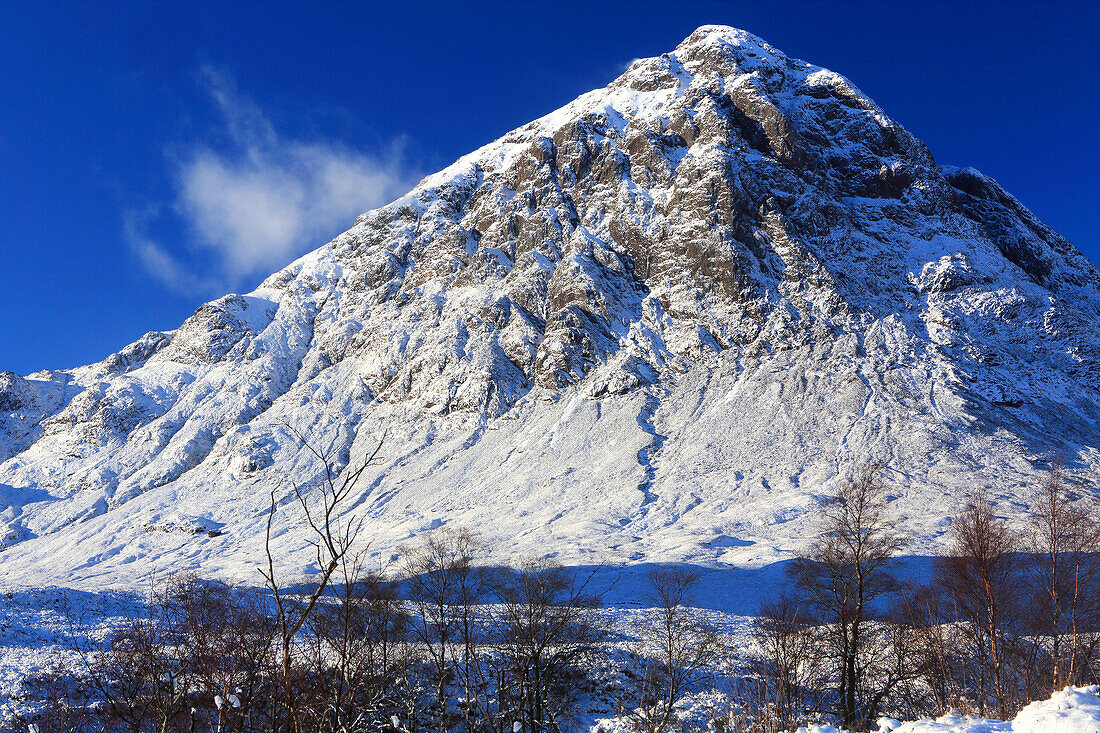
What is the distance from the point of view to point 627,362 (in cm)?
9088

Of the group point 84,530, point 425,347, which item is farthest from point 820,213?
point 84,530

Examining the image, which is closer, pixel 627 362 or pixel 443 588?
pixel 443 588

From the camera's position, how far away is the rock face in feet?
213

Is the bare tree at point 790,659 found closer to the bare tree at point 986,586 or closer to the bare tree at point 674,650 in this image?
the bare tree at point 674,650

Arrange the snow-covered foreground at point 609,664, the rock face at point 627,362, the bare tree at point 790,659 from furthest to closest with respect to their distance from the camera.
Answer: the rock face at point 627,362
the bare tree at point 790,659
the snow-covered foreground at point 609,664

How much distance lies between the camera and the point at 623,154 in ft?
412

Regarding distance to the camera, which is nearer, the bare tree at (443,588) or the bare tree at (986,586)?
the bare tree at (986,586)

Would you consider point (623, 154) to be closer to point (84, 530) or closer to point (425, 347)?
point (425, 347)

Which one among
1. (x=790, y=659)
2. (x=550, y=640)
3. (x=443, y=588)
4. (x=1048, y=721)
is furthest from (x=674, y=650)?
(x=1048, y=721)

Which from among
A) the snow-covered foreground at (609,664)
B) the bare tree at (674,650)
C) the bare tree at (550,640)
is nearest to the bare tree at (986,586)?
the snow-covered foreground at (609,664)

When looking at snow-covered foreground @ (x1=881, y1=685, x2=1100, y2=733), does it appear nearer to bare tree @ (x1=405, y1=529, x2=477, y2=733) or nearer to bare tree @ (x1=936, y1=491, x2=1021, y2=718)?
bare tree @ (x1=936, y1=491, x2=1021, y2=718)

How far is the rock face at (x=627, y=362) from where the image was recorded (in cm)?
6500

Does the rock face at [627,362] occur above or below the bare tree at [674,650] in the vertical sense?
above

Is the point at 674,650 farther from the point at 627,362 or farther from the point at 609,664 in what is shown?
the point at 627,362
